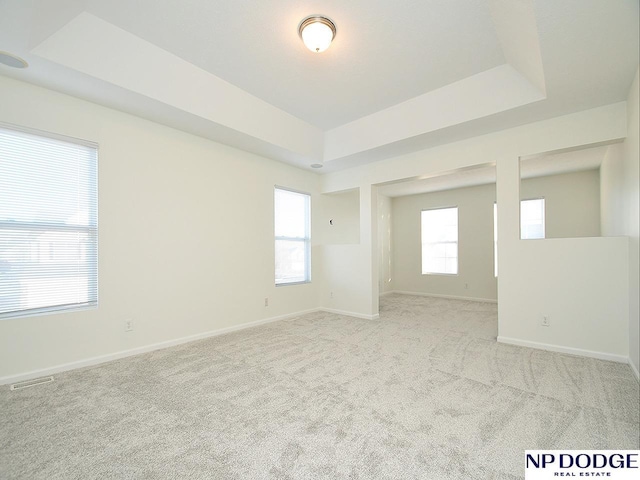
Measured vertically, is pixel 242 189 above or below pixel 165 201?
above

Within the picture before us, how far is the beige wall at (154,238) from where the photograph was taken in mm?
2656

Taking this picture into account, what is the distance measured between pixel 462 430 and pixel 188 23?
366 cm

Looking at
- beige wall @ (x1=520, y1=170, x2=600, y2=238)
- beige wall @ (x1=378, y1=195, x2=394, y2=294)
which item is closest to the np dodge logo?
beige wall @ (x1=520, y1=170, x2=600, y2=238)

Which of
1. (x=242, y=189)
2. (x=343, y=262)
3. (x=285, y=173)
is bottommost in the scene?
(x=343, y=262)

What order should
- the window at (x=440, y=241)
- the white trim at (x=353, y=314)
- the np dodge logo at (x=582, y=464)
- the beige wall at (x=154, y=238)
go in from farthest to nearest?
the window at (x=440, y=241) → the white trim at (x=353, y=314) → the beige wall at (x=154, y=238) → the np dodge logo at (x=582, y=464)

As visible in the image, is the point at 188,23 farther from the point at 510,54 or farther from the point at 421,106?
the point at 510,54

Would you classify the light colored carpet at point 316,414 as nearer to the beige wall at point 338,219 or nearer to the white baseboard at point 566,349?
the white baseboard at point 566,349

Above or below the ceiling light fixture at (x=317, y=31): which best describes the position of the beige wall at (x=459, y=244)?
below

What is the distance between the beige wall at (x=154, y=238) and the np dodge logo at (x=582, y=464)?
348cm

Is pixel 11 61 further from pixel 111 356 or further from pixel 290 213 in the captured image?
pixel 290 213

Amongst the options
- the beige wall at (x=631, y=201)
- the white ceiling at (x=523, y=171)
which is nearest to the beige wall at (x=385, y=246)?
the white ceiling at (x=523, y=171)

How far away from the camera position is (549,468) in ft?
4.98

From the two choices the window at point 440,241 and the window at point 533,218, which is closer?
the window at point 533,218

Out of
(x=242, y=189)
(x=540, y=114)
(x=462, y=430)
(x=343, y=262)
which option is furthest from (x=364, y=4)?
(x=343, y=262)
